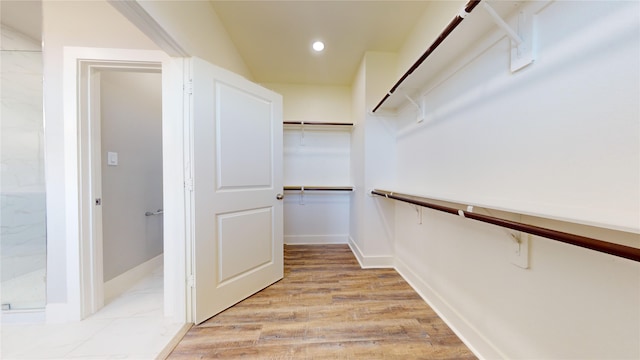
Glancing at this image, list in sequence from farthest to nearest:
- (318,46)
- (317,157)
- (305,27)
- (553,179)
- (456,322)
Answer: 1. (317,157)
2. (318,46)
3. (305,27)
4. (456,322)
5. (553,179)

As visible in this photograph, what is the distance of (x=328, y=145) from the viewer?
3.22m

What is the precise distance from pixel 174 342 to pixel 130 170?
161 cm

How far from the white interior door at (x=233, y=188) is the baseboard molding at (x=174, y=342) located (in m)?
0.08

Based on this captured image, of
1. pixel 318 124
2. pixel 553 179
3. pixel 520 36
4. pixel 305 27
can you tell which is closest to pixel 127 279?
pixel 318 124

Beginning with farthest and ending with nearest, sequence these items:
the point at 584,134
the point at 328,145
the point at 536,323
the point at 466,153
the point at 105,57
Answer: the point at 328,145, the point at 105,57, the point at 466,153, the point at 536,323, the point at 584,134

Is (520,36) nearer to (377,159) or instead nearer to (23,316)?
(377,159)

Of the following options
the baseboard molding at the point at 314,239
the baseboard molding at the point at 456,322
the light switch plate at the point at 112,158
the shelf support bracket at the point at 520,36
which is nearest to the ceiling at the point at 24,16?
the light switch plate at the point at 112,158

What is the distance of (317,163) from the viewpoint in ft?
10.6

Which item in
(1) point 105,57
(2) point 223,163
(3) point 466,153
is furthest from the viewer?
(2) point 223,163

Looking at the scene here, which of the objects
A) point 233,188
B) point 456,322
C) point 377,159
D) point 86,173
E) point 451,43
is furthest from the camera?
point 377,159

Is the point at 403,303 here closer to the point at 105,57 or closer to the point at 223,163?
the point at 223,163

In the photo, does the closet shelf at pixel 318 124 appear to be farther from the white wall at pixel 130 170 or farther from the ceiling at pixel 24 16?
the ceiling at pixel 24 16

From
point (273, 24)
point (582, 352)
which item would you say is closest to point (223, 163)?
point (273, 24)

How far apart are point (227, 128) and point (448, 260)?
6.34 ft
